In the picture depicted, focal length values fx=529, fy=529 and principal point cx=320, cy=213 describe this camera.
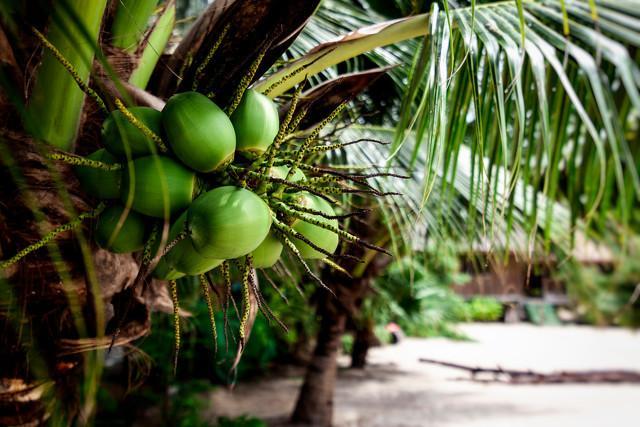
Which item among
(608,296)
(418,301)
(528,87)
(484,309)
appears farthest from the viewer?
(484,309)

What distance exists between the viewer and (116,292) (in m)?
1.21

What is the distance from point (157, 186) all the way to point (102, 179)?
0.46 feet

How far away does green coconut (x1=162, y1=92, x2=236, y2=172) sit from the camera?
82 cm

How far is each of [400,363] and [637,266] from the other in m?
7.99

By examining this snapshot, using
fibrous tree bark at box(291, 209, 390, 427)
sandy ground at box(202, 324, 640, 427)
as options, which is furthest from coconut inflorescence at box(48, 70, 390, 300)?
fibrous tree bark at box(291, 209, 390, 427)

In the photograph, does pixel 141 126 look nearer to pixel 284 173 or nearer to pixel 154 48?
pixel 284 173

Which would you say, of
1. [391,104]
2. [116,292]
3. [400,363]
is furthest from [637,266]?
[116,292]

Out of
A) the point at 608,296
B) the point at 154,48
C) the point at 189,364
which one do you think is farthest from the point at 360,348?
the point at 608,296

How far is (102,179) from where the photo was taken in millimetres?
882

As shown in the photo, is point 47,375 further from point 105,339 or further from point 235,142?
point 235,142

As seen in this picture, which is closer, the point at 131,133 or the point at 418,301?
the point at 131,133

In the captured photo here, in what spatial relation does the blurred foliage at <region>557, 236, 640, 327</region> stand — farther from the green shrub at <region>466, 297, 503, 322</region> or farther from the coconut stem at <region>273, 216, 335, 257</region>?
the coconut stem at <region>273, 216, 335, 257</region>

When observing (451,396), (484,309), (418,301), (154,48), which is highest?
(154,48)

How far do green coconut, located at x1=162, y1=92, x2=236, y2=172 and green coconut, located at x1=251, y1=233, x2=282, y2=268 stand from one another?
15 cm
